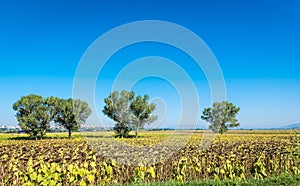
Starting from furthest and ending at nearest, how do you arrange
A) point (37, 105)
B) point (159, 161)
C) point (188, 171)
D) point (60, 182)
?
point (37, 105) < point (159, 161) < point (188, 171) < point (60, 182)

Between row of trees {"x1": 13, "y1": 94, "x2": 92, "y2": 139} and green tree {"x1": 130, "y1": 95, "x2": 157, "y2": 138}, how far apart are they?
1205 cm

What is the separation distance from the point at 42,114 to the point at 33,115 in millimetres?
1738

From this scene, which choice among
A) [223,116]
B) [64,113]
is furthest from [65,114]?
[223,116]

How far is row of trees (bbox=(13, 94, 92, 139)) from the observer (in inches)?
2462

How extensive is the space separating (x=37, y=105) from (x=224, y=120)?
4253 centimetres

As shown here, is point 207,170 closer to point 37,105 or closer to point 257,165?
point 257,165

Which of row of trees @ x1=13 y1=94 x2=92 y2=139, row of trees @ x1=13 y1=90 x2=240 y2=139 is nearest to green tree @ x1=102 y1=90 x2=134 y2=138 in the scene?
row of trees @ x1=13 y1=90 x2=240 y2=139

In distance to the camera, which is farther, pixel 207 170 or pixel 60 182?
pixel 207 170

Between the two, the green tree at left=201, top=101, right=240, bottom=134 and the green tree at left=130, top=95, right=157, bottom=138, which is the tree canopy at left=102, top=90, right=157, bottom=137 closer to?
the green tree at left=130, top=95, right=157, bottom=138

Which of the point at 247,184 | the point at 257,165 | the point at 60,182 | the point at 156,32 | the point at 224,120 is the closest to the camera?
the point at 247,184

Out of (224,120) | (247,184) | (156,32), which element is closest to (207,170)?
(247,184)

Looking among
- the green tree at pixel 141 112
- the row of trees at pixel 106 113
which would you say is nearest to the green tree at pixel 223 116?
the row of trees at pixel 106 113

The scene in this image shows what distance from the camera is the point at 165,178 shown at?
11.9 m

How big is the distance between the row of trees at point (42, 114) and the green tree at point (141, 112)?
1205cm
